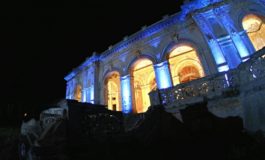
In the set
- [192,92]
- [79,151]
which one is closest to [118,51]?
[192,92]

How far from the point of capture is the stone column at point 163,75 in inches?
568

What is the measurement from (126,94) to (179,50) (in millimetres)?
7169

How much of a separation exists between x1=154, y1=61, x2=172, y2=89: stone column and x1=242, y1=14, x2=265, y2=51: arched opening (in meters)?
6.89

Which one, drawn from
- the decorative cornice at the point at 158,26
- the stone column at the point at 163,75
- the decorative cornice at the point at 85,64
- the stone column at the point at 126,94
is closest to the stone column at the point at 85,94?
the decorative cornice at the point at 85,64

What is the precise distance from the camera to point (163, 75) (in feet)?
48.2

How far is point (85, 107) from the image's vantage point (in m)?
5.71

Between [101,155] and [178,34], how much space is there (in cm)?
1304

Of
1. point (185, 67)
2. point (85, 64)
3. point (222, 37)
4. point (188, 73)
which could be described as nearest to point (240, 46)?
point (222, 37)

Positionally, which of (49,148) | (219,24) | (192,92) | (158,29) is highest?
(158,29)

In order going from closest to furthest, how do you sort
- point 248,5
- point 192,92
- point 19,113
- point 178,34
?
point 192,92
point 248,5
point 178,34
point 19,113

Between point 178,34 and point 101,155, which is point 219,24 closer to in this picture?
point 178,34

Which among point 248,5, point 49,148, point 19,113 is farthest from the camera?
point 19,113

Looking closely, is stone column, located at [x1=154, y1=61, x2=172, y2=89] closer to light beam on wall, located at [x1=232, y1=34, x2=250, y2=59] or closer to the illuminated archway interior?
the illuminated archway interior

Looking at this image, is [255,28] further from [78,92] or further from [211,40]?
[78,92]
